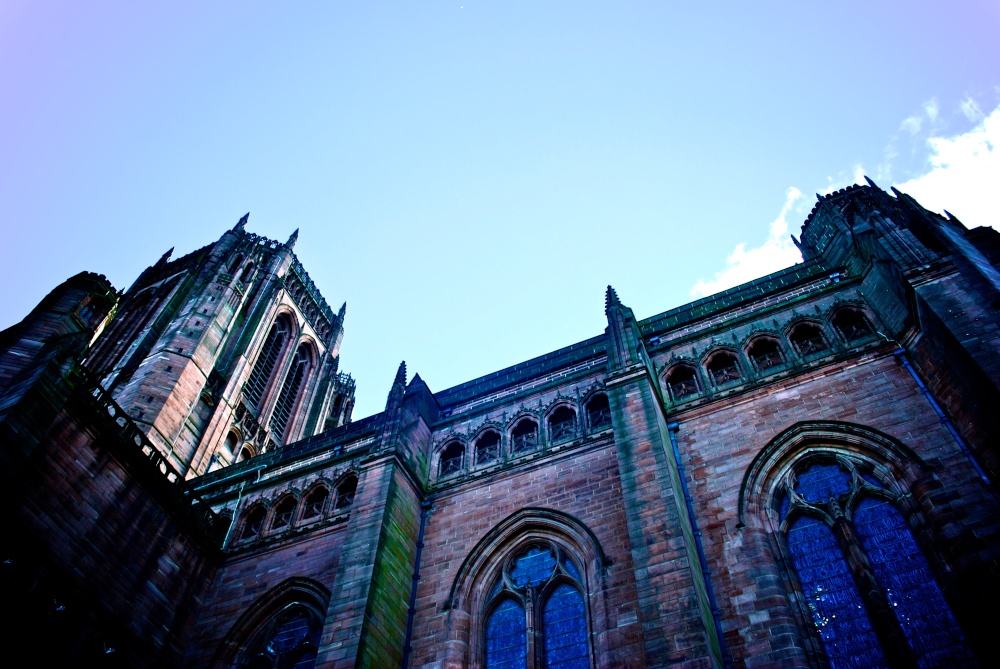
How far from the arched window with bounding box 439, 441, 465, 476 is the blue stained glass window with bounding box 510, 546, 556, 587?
3.17 meters

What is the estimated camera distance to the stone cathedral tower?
27359 millimetres

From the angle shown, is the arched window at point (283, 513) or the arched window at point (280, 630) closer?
the arched window at point (280, 630)

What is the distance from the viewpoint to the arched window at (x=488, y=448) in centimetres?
1709

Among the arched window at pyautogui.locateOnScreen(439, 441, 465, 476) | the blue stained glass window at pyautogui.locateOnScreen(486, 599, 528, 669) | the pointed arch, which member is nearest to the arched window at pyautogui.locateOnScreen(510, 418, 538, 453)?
the arched window at pyautogui.locateOnScreen(439, 441, 465, 476)

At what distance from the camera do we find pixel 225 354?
32531 mm

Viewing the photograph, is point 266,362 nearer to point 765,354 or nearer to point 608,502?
point 608,502

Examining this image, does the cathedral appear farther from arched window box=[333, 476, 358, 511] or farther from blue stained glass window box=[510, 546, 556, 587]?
arched window box=[333, 476, 358, 511]

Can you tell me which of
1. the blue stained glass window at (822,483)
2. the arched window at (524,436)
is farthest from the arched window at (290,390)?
the blue stained glass window at (822,483)

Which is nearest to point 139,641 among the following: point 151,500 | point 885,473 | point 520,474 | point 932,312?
point 151,500

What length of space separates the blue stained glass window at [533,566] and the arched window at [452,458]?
3169 mm

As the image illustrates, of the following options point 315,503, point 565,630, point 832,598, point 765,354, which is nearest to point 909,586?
point 832,598

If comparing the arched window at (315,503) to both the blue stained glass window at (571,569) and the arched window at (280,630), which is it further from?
the blue stained glass window at (571,569)

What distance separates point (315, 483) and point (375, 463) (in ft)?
10.7

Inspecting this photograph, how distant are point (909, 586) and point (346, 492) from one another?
39.3 feet
